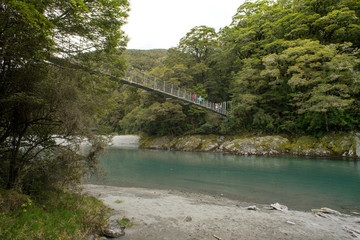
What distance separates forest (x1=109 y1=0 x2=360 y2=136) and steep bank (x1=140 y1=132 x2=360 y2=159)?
96 centimetres

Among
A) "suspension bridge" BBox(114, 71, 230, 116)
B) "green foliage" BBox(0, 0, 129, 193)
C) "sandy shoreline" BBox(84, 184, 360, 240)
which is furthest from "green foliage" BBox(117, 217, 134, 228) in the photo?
"suspension bridge" BBox(114, 71, 230, 116)

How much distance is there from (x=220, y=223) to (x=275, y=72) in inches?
665

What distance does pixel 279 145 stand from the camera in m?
17.8

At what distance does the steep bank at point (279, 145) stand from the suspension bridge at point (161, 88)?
3.77 meters

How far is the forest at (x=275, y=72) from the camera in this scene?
15.3 m

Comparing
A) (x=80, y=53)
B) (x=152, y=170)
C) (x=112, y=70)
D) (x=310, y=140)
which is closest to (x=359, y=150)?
(x=310, y=140)

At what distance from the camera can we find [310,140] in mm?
16922

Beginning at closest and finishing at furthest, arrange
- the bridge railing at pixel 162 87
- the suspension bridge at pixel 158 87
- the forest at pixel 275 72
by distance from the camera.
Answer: the suspension bridge at pixel 158 87 < the bridge railing at pixel 162 87 < the forest at pixel 275 72

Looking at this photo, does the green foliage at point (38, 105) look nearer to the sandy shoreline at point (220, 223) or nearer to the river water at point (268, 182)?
the river water at point (268, 182)

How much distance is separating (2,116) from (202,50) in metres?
30.4

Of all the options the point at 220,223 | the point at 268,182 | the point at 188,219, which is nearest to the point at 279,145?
the point at 268,182

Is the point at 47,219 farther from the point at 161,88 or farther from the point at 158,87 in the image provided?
the point at 161,88

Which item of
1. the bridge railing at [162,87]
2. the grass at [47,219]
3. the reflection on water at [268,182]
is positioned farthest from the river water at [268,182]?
the bridge railing at [162,87]

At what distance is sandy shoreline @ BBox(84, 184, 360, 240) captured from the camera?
3.72m
